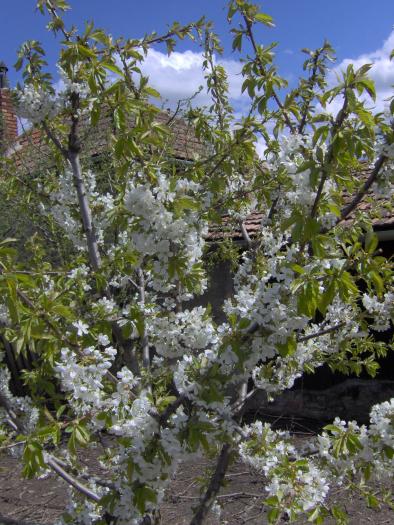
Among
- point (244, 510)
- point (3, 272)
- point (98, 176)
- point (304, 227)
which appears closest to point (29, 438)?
point (3, 272)

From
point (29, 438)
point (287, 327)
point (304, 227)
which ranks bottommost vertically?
point (29, 438)

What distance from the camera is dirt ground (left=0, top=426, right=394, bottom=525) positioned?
404 centimetres

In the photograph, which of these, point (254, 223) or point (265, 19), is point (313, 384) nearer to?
point (254, 223)

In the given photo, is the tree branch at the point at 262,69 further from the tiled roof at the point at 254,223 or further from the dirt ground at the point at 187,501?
the dirt ground at the point at 187,501

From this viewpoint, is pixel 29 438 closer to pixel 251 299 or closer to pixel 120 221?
pixel 120 221

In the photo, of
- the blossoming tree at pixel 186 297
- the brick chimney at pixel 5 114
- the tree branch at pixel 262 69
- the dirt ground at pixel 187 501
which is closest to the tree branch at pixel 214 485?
the blossoming tree at pixel 186 297

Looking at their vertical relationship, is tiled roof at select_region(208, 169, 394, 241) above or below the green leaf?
below

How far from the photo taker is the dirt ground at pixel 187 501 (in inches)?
159

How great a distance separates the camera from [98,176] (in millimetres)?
5902

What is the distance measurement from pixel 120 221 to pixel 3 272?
1.55ft

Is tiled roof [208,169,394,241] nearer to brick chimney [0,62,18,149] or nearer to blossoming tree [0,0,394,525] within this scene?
blossoming tree [0,0,394,525]

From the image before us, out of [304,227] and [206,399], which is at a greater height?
[304,227]

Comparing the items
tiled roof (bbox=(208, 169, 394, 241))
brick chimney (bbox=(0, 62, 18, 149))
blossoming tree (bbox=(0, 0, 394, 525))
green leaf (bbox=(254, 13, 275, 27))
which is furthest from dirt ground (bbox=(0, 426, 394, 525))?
brick chimney (bbox=(0, 62, 18, 149))

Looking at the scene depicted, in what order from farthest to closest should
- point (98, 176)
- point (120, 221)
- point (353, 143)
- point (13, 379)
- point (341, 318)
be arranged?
point (13, 379)
point (98, 176)
point (341, 318)
point (120, 221)
point (353, 143)
